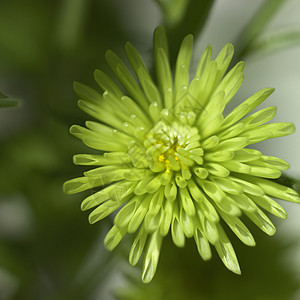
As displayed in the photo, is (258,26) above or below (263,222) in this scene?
above

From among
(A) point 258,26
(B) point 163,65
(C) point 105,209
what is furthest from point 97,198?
(A) point 258,26

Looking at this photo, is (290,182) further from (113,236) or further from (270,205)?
(113,236)

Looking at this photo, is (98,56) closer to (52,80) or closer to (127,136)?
(52,80)

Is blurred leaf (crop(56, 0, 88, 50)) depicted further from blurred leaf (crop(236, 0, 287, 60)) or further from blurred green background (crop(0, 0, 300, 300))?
blurred leaf (crop(236, 0, 287, 60))

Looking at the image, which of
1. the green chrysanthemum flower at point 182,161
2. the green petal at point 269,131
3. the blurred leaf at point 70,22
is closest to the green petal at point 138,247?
the green chrysanthemum flower at point 182,161

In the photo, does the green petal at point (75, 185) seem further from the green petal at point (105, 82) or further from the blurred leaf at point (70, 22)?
the blurred leaf at point (70, 22)

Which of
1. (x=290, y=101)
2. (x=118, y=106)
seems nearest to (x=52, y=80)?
(x=118, y=106)

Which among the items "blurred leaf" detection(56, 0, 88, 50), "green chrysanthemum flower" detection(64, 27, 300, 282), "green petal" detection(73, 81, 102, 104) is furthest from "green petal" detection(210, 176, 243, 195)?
"blurred leaf" detection(56, 0, 88, 50)
